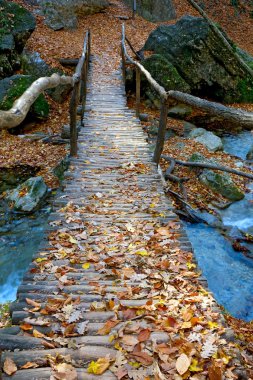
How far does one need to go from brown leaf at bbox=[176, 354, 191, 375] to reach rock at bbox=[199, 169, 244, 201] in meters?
7.10

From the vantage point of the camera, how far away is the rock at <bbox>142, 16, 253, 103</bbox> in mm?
14383

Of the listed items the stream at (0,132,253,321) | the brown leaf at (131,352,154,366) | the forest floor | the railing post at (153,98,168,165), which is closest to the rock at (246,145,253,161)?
the forest floor

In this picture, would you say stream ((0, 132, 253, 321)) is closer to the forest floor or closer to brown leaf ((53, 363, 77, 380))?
the forest floor

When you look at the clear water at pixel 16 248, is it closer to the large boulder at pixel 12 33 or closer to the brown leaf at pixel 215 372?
the brown leaf at pixel 215 372

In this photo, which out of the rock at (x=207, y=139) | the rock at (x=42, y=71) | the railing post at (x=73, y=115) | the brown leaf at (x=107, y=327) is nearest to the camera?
the brown leaf at (x=107, y=327)

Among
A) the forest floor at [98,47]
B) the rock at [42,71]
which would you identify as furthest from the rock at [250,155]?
the rock at [42,71]

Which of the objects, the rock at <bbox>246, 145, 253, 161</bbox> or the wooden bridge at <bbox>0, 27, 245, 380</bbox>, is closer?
the wooden bridge at <bbox>0, 27, 245, 380</bbox>

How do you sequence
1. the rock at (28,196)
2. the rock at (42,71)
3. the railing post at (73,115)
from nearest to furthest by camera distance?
the railing post at (73,115)
the rock at (28,196)
the rock at (42,71)

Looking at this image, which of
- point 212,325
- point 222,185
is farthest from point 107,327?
point 222,185

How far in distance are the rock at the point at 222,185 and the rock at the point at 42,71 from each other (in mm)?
7084

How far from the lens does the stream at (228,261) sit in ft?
19.7

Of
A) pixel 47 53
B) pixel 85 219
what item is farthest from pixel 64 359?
pixel 47 53

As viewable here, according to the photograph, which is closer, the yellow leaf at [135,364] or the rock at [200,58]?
the yellow leaf at [135,364]

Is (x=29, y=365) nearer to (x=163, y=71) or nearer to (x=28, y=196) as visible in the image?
(x=28, y=196)
